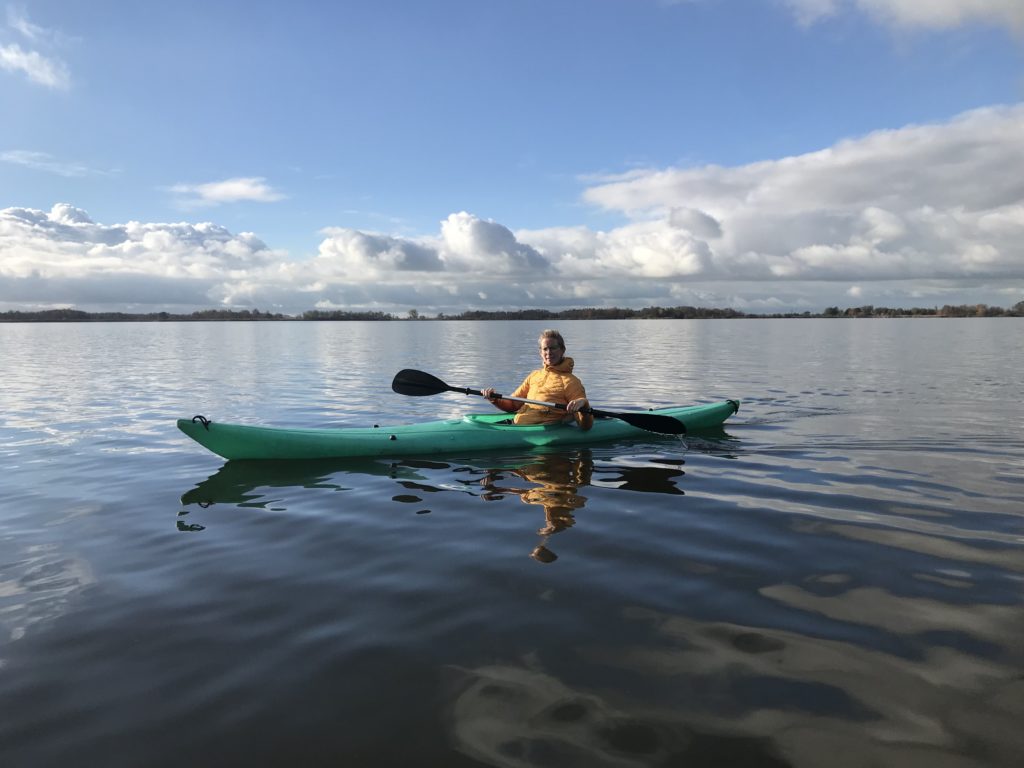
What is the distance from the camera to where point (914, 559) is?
500cm

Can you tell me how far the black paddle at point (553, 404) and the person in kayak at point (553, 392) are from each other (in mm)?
121

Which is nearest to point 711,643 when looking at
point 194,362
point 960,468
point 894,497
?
point 894,497

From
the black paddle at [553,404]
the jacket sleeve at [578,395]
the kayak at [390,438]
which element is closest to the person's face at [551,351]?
the jacket sleeve at [578,395]

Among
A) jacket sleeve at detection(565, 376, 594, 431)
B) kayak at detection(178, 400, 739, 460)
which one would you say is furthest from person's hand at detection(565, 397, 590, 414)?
kayak at detection(178, 400, 739, 460)

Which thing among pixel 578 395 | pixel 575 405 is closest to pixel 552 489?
pixel 575 405

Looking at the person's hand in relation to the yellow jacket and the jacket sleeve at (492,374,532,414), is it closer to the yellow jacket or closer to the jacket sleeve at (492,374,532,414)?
the yellow jacket

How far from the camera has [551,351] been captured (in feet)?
31.1

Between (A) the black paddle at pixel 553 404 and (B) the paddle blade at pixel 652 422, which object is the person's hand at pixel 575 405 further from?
(B) the paddle blade at pixel 652 422

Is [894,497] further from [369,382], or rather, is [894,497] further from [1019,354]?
[1019,354]

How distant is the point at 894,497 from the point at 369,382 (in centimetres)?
1596

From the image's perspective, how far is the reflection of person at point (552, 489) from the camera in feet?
19.8

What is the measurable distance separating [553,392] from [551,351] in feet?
1.97

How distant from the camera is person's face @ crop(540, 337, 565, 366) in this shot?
940 centimetres

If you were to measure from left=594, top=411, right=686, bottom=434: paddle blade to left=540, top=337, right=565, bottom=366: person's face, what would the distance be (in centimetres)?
98
